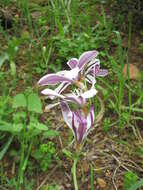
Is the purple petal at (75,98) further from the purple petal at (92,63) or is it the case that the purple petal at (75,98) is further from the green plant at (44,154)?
the green plant at (44,154)

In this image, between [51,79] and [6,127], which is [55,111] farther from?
[51,79]

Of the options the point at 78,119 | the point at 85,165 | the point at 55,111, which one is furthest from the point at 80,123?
the point at 55,111

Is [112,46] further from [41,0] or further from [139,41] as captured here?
[41,0]

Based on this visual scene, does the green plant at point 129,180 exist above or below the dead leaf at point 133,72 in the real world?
below

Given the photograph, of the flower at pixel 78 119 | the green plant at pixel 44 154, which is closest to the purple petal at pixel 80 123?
the flower at pixel 78 119

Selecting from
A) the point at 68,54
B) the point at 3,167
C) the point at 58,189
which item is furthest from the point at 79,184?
the point at 68,54

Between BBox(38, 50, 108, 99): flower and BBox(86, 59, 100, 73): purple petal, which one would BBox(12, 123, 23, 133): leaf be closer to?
BBox(38, 50, 108, 99): flower
